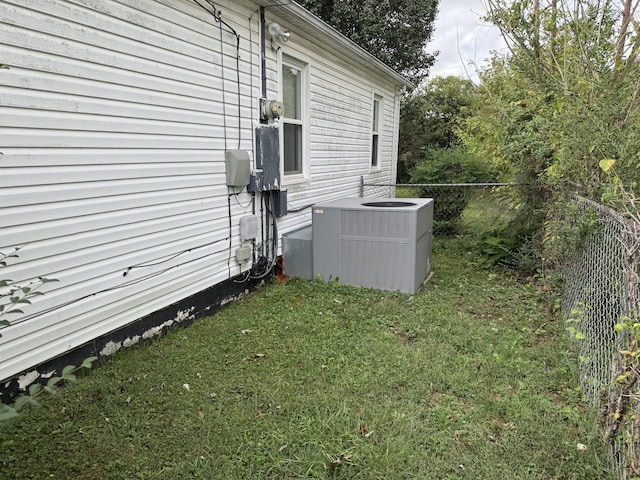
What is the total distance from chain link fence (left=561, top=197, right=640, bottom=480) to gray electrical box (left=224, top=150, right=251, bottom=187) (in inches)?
114

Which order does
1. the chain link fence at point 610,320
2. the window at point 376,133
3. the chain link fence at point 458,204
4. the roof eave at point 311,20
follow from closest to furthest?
the chain link fence at point 610,320 < the roof eave at point 311,20 < the chain link fence at point 458,204 < the window at point 376,133

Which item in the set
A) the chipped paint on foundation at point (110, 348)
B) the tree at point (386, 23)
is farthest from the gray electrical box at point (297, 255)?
the tree at point (386, 23)

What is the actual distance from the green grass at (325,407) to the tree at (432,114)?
13.2 metres

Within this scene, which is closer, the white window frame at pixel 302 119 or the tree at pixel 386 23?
the white window frame at pixel 302 119

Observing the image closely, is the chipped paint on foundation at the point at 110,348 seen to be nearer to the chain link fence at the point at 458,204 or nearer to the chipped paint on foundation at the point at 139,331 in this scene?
the chipped paint on foundation at the point at 139,331

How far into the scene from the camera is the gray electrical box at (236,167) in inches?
158

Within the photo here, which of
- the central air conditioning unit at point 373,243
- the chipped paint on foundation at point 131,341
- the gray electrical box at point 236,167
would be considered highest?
the gray electrical box at point 236,167

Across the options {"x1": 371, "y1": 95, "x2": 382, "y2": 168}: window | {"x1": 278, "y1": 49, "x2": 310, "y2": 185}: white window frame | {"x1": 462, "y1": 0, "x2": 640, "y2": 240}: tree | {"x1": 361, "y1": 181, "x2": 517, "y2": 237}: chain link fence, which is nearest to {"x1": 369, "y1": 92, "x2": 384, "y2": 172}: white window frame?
{"x1": 371, "y1": 95, "x2": 382, "y2": 168}: window

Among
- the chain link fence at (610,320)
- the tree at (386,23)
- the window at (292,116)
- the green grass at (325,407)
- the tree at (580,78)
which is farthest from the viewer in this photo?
the tree at (386,23)

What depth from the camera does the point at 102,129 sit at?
281 centimetres

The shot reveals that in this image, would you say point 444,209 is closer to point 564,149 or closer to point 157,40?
point 564,149

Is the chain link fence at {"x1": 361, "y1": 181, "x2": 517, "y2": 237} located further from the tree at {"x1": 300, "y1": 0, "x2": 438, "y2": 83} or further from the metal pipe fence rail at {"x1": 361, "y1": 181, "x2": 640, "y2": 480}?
the tree at {"x1": 300, "y1": 0, "x2": 438, "y2": 83}

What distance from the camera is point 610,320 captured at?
2.34m

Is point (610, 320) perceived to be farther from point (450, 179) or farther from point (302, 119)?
point (450, 179)
